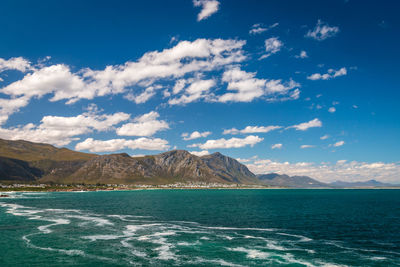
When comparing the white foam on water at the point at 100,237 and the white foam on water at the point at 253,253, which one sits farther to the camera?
the white foam on water at the point at 100,237

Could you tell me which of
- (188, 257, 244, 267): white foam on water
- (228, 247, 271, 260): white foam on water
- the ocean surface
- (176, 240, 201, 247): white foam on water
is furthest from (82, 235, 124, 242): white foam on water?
(228, 247, 271, 260): white foam on water

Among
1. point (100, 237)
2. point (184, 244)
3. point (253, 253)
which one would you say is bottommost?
point (100, 237)

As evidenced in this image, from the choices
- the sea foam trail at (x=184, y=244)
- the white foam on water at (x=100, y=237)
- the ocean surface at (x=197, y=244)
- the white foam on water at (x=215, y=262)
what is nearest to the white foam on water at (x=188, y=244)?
the ocean surface at (x=197, y=244)

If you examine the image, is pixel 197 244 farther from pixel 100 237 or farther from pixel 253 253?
pixel 100 237

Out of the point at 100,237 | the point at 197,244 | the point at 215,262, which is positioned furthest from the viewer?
the point at 100,237

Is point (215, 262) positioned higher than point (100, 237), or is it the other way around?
point (215, 262)

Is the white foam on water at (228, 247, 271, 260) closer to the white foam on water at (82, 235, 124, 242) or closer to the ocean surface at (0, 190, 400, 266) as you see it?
the ocean surface at (0, 190, 400, 266)

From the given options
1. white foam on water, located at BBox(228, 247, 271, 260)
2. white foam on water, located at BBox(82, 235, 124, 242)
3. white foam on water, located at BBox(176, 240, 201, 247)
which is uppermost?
white foam on water, located at BBox(228, 247, 271, 260)

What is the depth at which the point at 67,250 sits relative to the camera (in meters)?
58.3

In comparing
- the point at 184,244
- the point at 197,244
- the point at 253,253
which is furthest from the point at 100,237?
the point at 253,253

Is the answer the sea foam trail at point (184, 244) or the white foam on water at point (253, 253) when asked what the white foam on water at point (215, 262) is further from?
the white foam on water at point (253, 253)

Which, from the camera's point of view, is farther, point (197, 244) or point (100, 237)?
point (100, 237)

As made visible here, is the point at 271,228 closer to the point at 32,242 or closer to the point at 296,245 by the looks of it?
the point at 296,245

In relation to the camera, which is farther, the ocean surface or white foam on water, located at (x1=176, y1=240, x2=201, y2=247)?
white foam on water, located at (x1=176, y1=240, x2=201, y2=247)
